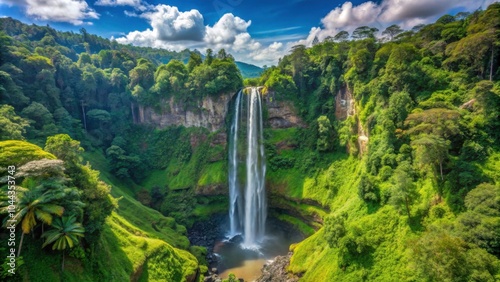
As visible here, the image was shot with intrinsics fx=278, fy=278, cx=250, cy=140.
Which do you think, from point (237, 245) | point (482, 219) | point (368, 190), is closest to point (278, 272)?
point (237, 245)

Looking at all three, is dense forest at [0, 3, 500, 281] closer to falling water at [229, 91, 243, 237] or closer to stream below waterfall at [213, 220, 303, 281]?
falling water at [229, 91, 243, 237]

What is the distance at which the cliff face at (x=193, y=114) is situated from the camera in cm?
5238

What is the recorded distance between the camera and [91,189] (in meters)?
22.9

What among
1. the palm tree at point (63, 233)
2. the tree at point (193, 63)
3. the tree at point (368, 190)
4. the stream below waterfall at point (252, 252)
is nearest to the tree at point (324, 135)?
the stream below waterfall at point (252, 252)

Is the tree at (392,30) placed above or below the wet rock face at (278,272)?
above

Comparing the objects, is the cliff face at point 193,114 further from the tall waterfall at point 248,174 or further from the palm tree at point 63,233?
the palm tree at point 63,233

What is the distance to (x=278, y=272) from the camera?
30.5 meters

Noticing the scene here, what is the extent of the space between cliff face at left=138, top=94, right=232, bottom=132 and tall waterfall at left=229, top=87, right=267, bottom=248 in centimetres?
295

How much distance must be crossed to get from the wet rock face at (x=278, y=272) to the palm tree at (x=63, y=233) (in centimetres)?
1924

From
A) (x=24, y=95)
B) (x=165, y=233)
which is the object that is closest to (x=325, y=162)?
(x=165, y=233)

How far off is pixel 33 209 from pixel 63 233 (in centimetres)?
248

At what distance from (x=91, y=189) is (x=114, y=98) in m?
40.3

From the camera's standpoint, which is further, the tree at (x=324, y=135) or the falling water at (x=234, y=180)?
the falling water at (x=234, y=180)

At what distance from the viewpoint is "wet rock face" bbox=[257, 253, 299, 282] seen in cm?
2906
